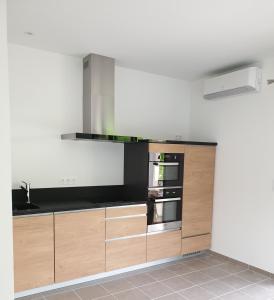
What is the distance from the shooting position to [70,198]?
3.08m

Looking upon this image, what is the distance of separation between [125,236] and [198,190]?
1.22m

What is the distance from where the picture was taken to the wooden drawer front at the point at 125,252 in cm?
285

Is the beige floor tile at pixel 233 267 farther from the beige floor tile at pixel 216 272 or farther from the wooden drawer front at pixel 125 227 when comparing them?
the wooden drawer front at pixel 125 227

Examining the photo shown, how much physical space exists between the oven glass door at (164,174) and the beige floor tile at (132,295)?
1.16 m

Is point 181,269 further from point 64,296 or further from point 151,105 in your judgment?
point 151,105

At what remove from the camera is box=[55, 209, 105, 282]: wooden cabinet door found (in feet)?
8.38

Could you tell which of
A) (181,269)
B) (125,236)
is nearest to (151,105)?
(125,236)

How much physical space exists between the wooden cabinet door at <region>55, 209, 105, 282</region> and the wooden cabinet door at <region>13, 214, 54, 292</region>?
0.08 metres

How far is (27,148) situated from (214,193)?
2568 mm

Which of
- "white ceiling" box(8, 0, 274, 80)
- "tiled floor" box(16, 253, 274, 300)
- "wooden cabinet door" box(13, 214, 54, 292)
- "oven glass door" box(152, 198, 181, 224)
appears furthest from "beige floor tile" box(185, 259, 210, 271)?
"white ceiling" box(8, 0, 274, 80)

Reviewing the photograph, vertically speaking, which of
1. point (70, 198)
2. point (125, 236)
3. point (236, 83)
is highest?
point (236, 83)

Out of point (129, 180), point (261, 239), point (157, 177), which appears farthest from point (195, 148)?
point (261, 239)

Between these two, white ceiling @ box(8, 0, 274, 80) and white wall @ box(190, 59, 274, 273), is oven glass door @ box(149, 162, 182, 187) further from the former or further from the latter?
white ceiling @ box(8, 0, 274, 80)

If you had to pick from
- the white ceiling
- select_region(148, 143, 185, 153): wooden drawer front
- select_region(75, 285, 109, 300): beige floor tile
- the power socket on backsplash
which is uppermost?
the white ceiling
